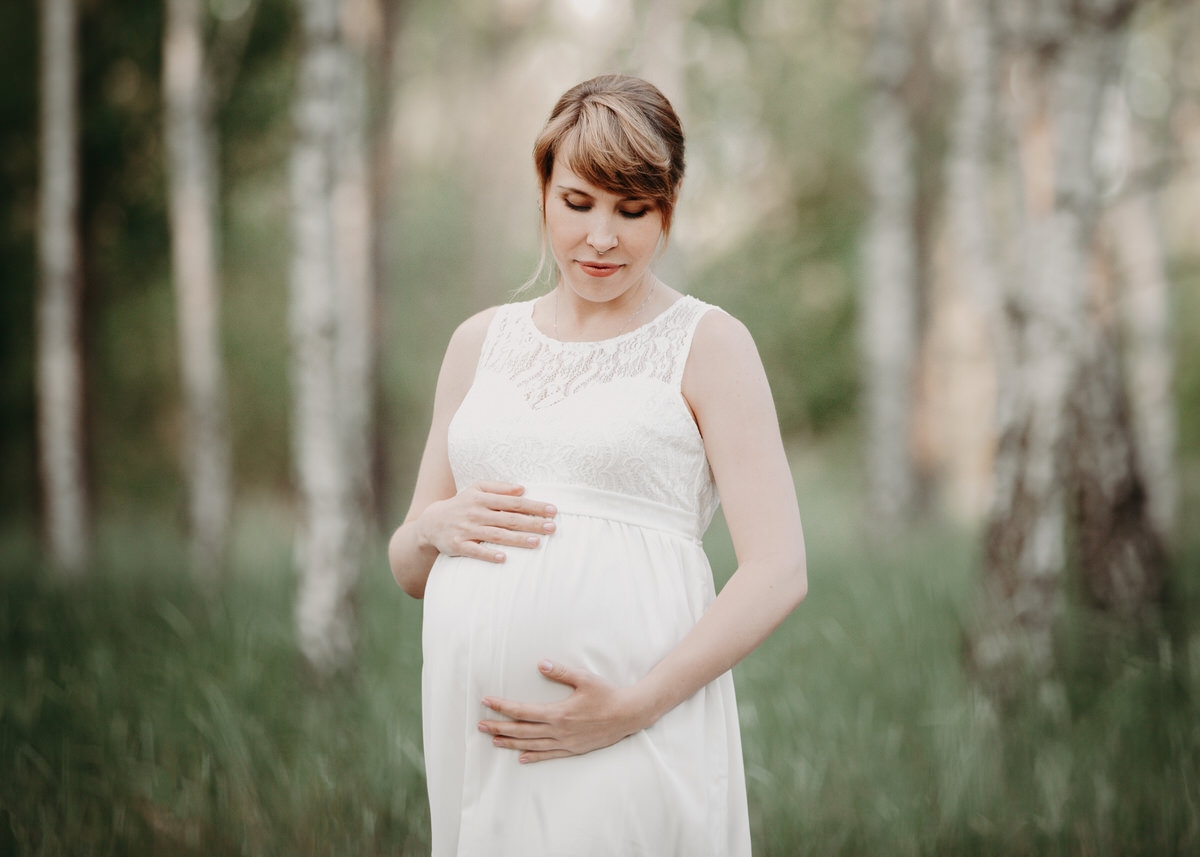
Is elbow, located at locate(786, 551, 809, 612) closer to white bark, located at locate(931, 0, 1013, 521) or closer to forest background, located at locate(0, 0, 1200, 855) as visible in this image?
forest background, located at locate(0, 0, 1200, 855)

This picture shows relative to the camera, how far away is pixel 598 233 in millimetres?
1793

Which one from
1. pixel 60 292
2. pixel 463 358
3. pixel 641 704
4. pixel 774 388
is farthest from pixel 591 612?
pixel 774 388

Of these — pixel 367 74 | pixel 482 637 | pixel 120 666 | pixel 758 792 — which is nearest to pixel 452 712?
pixel 482 637

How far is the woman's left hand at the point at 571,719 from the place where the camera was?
1697 millimetres

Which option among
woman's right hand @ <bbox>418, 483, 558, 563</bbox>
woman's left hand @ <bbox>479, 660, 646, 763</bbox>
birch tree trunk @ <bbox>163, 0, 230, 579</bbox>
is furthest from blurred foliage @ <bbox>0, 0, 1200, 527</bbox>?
woman's left hand @ <bbox>479, 660, 646, 763</bbox>

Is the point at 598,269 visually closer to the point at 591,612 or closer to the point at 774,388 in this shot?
the point at 591,612

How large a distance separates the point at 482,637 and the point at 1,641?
13.4 ft

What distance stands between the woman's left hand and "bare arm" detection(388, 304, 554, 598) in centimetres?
26

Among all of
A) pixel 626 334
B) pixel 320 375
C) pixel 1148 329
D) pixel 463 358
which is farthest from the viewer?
pixel 1148 329

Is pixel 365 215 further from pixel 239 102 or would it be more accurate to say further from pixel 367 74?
pixel 239 102

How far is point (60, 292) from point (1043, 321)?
22.3 feet

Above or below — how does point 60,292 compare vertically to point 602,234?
above

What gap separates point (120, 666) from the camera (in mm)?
4441

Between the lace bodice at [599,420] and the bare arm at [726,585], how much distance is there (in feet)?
0.19
